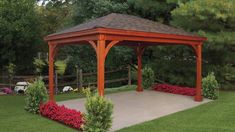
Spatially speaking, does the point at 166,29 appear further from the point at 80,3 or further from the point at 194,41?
the point at 80,3

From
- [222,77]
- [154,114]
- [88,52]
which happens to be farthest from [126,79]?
[154,114]

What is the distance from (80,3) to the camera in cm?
1905

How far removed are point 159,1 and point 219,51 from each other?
171 inches

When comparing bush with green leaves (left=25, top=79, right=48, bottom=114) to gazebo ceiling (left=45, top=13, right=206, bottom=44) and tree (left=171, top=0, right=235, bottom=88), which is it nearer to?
gazebo ceiling (left=45, top=13, right=206, bottom=44)

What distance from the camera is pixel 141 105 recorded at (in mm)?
11516

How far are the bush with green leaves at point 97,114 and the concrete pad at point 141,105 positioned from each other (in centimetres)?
67

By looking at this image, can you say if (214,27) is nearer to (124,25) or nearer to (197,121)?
(124,25)

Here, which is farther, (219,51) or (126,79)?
(126,79)

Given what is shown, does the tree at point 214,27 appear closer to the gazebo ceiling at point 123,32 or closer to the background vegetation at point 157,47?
the background vegetation at point 157,47

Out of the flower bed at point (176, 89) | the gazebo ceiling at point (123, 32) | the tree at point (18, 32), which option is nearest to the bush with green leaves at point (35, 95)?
the gazebo ceiling at point (123, 32)

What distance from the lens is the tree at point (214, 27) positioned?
42.2ft

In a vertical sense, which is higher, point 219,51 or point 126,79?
point 219,51

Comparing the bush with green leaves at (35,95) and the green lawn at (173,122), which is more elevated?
the bush with green leaves at (35,95)

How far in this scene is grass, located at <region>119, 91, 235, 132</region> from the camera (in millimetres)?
8117
